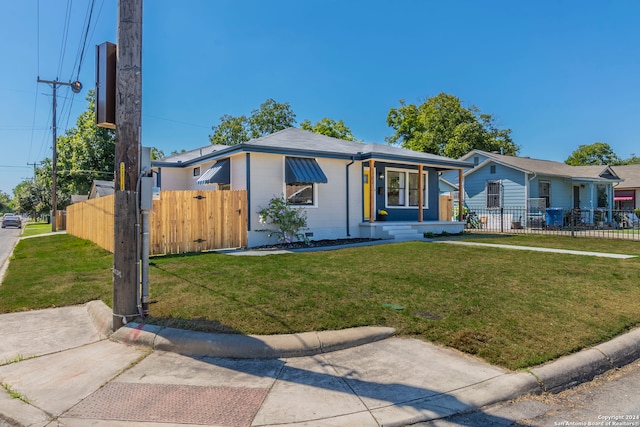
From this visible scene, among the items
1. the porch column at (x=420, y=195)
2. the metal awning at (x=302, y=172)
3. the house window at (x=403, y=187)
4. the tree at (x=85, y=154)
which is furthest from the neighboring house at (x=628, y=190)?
the tree at (x=85, y=154)

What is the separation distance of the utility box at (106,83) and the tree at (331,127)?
35081mm

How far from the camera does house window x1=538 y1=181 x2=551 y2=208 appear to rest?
2397 cm

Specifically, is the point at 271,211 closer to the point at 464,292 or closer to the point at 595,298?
the point at 464,292

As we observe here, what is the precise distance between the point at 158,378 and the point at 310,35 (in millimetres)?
18092

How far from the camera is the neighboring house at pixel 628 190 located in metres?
31.8

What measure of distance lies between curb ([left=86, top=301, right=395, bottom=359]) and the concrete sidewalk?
0.04 feet

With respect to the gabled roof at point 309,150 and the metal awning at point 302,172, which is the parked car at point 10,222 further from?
the metal awning at point 302,172

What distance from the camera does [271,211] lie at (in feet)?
41.2

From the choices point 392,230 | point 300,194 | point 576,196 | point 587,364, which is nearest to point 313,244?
point 300,194

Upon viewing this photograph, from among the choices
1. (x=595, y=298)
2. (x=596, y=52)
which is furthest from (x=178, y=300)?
(x=596, y=52)


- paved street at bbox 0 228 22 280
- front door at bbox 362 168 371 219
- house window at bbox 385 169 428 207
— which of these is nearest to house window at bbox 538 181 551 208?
house window at bbox 385 169 428 207

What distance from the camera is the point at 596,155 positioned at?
57.9 metres

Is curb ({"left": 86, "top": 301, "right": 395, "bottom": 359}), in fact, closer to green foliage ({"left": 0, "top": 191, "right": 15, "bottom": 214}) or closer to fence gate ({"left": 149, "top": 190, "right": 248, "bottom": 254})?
fence gate ({"left": 149, "top": 190, "right": 248, "bottom": 254})

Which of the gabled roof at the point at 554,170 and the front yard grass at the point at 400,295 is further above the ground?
the gabled roof at the point at 554,170
